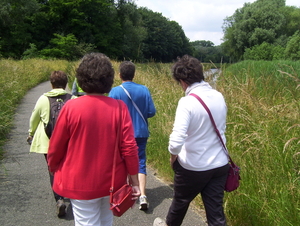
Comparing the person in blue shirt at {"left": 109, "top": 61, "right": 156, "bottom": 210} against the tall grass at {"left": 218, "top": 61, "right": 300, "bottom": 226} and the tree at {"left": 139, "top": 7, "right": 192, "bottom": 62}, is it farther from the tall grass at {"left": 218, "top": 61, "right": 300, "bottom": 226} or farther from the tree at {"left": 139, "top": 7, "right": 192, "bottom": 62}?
the tree at {"left": 139, "top": 7, "right": 192, "bottom": 62}

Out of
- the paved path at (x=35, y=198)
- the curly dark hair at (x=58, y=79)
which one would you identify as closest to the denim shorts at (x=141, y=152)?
the paved path at (x=35, y=198)

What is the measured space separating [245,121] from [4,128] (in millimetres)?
5274

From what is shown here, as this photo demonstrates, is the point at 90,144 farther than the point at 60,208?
No

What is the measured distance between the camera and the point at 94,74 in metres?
2.17

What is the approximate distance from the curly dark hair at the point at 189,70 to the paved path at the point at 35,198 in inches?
72.0

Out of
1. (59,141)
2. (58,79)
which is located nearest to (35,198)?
(58,79)

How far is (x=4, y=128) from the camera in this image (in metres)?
6.84

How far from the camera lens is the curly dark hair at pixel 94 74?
218 centimetres

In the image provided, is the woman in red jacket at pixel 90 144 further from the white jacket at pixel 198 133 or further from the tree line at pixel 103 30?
the tree line at pixel 103 30

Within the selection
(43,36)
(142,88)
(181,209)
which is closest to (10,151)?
(142,88)

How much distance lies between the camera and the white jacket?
2.46 metres

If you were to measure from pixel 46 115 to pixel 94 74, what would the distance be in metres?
1.51

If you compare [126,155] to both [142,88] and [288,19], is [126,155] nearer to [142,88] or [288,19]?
[142,88]

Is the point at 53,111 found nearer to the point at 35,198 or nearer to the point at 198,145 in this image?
the point at 35,198
